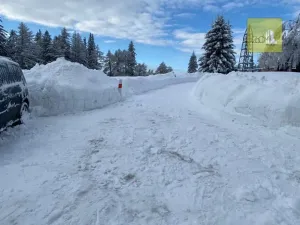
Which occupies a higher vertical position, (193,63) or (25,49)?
(25,49)

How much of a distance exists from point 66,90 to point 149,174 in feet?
21.8

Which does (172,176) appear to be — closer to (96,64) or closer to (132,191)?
(132,191)

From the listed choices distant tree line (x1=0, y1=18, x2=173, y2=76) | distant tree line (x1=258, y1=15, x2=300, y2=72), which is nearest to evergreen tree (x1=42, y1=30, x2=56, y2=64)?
distant tree line (x1=0, y1=18, x2=173, y2=76)

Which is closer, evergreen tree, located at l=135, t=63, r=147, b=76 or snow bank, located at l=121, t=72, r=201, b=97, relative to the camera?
snow bank, located at l=121, t=72, r=201, b=97

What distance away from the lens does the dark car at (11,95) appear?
6301 mm

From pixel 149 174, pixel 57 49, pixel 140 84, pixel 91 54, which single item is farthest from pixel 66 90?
pixel 91 54

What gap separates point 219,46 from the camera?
37.3 m

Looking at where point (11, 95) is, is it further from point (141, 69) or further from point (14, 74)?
point (141, 69)

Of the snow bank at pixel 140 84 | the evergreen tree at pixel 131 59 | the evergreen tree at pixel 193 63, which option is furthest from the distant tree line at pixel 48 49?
the snow bank at pixel 140 84

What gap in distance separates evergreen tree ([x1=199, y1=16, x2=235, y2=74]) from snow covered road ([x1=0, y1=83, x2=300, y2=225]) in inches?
1246

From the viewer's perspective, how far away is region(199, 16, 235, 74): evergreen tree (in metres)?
37.5

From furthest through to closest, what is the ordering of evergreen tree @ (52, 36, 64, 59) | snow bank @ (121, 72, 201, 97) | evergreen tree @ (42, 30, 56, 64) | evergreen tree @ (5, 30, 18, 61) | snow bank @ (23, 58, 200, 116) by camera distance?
1. evergreen tree @ (52, 36, 64, 59)
2. evergreen tree @ (42, 30, 56, 64)
3. evergreen tree @ (5, 30, 18, 61)
4. snow bank @ (121, 72, 201, 97)
5. snow bank @ (23, 58, 200, 116)

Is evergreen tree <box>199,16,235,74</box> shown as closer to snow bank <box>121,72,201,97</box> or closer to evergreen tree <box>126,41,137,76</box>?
snow bank <box>121,72,201,97</box>

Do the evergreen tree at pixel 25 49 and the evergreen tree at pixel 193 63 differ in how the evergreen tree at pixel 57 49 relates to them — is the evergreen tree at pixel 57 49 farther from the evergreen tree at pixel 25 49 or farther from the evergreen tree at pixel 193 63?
the evergreen tree at pixel 193 63
